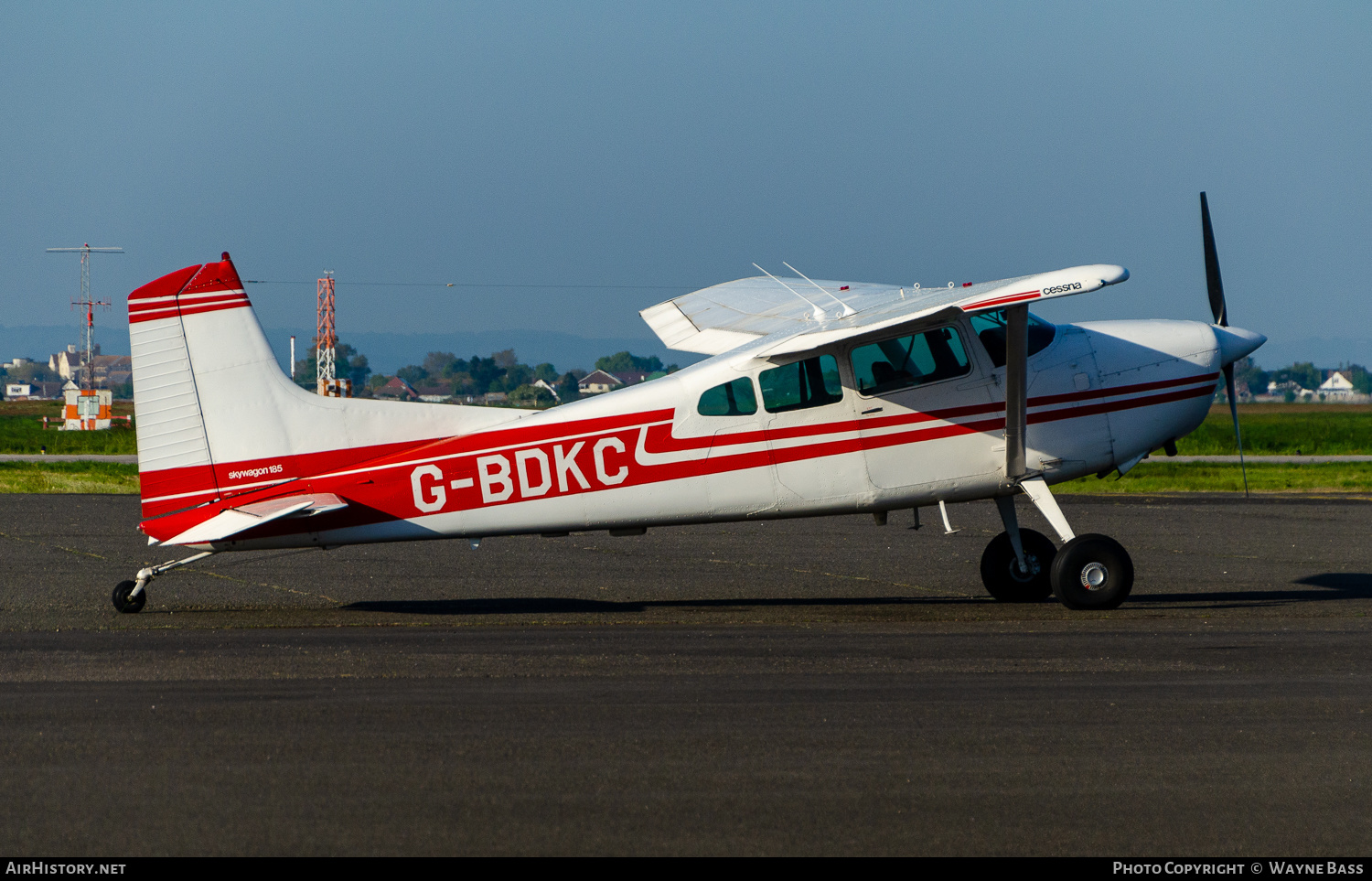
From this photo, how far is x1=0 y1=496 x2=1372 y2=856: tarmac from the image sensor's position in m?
4.95

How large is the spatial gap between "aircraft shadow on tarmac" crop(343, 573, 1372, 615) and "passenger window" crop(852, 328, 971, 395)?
2.01 meters

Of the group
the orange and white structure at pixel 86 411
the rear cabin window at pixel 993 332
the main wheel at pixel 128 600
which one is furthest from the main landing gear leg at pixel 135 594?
the orange and white structure at pixel 86 411

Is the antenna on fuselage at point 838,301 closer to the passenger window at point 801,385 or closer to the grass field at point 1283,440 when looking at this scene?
the passenger window at point 801,385

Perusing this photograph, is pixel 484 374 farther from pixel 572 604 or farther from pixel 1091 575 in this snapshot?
pixel 1091 575

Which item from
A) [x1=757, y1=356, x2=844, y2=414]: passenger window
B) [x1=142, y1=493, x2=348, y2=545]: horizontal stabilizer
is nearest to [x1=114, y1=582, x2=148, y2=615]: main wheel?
[x1=142, y1=493, x2=348, y2=545]: horizontal stabilizer

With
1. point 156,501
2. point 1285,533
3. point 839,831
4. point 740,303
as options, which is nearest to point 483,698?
point 839,831

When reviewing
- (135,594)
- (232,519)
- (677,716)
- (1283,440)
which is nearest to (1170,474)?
(1283,440)

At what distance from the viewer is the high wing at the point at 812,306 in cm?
977

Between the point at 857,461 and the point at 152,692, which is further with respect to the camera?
the point at 857,461

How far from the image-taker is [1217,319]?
1217 cm

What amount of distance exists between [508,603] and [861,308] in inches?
165

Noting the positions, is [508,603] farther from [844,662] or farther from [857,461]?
[844,662]

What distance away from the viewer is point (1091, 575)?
10.6m

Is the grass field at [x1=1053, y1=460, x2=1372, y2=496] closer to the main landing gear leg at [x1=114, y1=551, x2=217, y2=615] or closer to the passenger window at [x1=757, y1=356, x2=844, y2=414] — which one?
the passenger window at [x1=757, y1=356, x2=844, y2=414]
